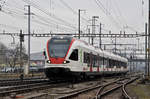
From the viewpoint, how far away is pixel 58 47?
74.3 ft

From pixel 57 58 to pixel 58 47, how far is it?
925 mm

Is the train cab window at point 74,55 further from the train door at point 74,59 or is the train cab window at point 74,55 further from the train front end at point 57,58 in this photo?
the train front end at point 57,58

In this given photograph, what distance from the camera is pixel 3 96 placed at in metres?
14.5

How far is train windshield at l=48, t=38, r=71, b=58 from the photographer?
22366 mm

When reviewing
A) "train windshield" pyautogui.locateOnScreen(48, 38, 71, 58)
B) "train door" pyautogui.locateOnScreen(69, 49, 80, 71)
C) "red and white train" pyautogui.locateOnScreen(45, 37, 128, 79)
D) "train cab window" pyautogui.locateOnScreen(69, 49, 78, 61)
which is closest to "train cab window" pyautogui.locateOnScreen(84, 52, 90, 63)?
"red and white train" pyautogui.locateOnScreen(45, 37, 128, 79)

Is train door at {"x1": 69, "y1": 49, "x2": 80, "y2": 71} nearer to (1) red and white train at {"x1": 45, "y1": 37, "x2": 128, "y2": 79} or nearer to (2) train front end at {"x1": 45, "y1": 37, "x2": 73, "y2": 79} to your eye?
(1) red and white train at {"x1": 45, "y1": 37, "x2": 128, "y2": 79}

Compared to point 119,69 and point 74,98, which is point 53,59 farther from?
point 119,69

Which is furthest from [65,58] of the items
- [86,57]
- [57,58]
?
[86,57]

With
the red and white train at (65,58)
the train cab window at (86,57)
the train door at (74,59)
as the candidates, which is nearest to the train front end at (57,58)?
the red and white train at (65,58)

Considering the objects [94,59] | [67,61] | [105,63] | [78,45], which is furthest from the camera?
[105,63]

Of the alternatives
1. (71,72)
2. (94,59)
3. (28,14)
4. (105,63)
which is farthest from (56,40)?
(28,14)

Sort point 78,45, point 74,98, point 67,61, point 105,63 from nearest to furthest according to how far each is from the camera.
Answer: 1. point 74,98
2. point 67,61
3. point 78,45
4. point 105,63

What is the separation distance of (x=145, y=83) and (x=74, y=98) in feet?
48.5

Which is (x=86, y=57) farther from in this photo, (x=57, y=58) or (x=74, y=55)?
(x=57, y=58)
